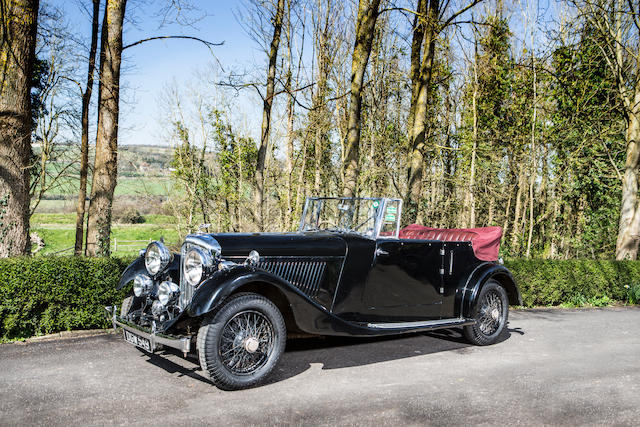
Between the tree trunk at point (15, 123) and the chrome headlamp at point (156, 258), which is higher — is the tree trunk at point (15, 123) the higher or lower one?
the higher one

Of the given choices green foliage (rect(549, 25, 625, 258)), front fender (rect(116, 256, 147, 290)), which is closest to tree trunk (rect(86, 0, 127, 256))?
front fender (rect(116, 256, 147, 290))

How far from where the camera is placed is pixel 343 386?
455cm

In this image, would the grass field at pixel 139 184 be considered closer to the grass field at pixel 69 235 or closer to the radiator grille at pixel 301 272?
the radiator grille at pixel 301 272

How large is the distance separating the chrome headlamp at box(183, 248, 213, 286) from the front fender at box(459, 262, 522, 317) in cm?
337

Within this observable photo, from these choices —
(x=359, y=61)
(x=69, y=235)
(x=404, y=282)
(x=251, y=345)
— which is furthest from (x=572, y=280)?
(x=69, y=235)

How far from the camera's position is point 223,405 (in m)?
3.98

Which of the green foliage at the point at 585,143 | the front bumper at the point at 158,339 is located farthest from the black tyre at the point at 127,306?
the green foliage at the point at 585,143

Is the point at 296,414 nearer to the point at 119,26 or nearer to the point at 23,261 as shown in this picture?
the point at 23,261

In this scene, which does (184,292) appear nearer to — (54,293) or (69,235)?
(54,293)

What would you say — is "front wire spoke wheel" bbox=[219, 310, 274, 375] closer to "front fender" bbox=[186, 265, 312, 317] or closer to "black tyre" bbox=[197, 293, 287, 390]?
"black tyre" bbox=[197, 293, 287, 390]

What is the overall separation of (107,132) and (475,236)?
7099mm

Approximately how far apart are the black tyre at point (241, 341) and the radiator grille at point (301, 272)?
1.51 feet

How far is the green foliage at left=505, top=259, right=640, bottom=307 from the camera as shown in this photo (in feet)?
34.4

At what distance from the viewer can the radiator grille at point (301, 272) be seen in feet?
16.2
